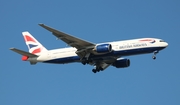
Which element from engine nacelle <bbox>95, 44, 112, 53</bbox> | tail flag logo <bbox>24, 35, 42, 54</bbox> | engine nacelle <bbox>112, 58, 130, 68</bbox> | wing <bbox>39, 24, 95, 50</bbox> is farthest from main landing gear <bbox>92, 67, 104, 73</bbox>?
tail flag logo <bbox>24, 35, 42, 54</bbox>

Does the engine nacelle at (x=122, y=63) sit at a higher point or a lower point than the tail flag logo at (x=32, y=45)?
lower

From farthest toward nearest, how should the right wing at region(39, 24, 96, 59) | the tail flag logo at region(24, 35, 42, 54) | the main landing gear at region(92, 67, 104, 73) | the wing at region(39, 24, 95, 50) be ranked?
the tail flag logo at region(24, 35, 42, 54) < the main landing gear at region(92, 67, 104, 73) < the right wing at region(39, 24, 96, 59) < the wing at region(39, 24, 95, 50)

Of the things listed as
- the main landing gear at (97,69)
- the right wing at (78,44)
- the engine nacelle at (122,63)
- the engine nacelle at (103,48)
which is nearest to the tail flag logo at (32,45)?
the right wing at (78,44)

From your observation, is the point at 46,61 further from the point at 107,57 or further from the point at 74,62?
the point at 107,57

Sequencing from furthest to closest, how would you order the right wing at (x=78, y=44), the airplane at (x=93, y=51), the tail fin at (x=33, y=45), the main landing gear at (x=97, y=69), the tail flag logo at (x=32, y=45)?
the tail flag logo at (x=32, y=45), the main landing gear at (x=97, y=69), the tail fin at (x=33, y=45), the airplane at (x=93, y=51), the right wing at (x=78, y=44)

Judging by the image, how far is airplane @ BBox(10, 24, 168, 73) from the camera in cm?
5462

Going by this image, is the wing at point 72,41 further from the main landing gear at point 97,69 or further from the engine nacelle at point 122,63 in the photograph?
the engine nacelle at point 122,63

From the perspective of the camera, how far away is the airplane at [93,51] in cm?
5462

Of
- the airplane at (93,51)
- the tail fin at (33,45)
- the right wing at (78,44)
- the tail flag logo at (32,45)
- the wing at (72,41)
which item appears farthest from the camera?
the tail flag logo at (32,45)

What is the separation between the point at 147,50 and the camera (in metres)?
54.6

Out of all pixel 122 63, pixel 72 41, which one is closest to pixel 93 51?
pixel 72 41

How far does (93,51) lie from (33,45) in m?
11.5

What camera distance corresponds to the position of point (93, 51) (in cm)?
5644

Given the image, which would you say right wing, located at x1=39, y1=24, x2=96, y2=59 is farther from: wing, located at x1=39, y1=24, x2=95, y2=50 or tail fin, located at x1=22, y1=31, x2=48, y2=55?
tail fin, located at x1=22, y1=31, x2=48, y2=55
